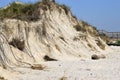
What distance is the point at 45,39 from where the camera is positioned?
91.1 feet

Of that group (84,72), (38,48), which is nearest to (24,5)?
(38,48)

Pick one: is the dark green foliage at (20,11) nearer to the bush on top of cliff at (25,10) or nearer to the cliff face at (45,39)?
the bush on top of cliff at (25,10)

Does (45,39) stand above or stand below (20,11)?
below

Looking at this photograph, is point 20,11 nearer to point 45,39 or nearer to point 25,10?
point 25,10

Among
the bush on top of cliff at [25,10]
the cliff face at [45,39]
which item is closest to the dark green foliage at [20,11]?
the bush on top of cliff at [25,10]

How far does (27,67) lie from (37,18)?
8455 millimetres

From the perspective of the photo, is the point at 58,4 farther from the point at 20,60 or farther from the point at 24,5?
the point at 20,60

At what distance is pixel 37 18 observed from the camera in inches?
1143

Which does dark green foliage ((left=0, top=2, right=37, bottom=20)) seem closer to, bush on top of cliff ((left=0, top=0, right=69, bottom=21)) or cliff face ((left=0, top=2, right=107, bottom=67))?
bush on top of cliff ((left=0, top=0, right=69, bottom=21))

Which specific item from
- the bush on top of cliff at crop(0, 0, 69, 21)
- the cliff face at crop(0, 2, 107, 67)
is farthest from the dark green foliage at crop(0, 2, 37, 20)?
the cliff face at crop(0, 2, 107, 67)

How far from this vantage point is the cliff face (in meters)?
22.5

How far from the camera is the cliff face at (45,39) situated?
22531 millimetres

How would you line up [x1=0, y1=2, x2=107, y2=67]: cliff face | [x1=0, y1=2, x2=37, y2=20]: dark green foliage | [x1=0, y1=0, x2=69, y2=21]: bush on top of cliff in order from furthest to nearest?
[x1=0, y1=0, x2=69, y2=21]: bush on top of cliff
[x1=0, y1=2, x2=37, y2=20]: dark green foliage
[x1=0, y1=2, x2=107, y2=67]: cliff face

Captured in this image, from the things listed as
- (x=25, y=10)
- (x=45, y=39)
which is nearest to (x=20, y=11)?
(x=25, y=10)
